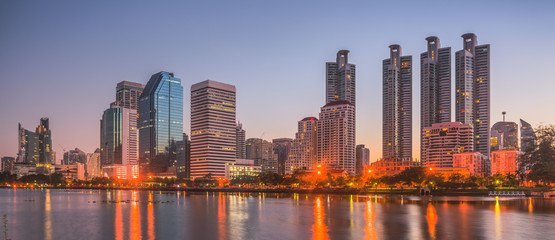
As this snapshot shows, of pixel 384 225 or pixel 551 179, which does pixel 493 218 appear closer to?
pixel 384 225

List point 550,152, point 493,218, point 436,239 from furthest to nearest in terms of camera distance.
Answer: point 550,152
point 493,218
point 436,239

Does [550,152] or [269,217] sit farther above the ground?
[550,152]

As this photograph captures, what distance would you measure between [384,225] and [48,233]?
129ft

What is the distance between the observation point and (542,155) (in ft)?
341

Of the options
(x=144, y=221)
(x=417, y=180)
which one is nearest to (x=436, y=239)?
(x=144, y=221)

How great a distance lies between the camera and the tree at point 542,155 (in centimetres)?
10288

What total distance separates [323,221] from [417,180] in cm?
12305

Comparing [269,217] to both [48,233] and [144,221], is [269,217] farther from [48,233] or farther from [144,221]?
[48,233]

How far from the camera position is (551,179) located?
353 ft

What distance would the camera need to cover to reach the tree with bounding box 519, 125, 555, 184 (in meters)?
103

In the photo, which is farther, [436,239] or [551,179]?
[551,179]

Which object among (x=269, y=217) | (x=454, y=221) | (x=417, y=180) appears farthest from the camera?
(x=417, y=180)

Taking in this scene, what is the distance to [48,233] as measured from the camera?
52656mm

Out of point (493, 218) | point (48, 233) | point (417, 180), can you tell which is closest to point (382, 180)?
point (417, 180)
